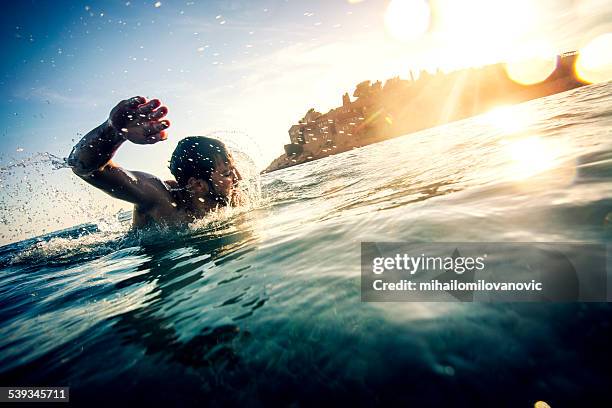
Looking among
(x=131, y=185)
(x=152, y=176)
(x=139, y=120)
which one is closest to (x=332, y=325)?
(x=139, y=120)

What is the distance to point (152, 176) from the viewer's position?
4.56 metres

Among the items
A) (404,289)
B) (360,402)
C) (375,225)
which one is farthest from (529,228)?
(360,402)

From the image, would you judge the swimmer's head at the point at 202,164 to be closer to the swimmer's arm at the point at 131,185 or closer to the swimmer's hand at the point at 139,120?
the swimmer's arm at the point at 131,185

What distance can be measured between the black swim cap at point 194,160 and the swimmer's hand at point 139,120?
1.85 metres

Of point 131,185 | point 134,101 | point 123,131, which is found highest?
point 134,101

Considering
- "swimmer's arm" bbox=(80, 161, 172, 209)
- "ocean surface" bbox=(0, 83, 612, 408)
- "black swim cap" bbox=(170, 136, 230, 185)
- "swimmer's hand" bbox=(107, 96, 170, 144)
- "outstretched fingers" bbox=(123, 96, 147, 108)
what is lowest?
"ocean surface" bbox=(0, 83, 612, 408)

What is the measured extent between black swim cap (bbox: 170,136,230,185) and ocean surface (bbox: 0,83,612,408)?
6.71ft

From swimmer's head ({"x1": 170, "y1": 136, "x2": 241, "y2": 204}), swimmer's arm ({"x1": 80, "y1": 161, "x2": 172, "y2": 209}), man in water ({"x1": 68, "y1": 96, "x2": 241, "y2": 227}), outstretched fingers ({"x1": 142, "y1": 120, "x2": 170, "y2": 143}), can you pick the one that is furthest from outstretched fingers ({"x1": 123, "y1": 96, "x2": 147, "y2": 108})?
swimmer's head ({"x1": 170, "y1": 136, "x2": 241, "y2": 204})

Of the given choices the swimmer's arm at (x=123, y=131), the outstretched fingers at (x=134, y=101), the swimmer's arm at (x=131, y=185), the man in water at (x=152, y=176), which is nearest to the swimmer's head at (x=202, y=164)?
the man in water at (x=152, y=176)

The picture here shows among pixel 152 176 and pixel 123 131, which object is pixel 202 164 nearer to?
pixel 152 176

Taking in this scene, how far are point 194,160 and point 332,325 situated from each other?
177 inches

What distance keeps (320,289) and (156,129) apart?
2.65m

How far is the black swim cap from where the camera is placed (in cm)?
513

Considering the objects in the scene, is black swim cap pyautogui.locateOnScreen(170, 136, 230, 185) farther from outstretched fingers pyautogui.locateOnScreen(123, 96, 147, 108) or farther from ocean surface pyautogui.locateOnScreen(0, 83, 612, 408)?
ocean surface pyautogui.locateOnScreen(0, 83, 612, 408)
